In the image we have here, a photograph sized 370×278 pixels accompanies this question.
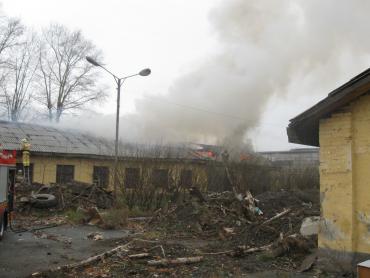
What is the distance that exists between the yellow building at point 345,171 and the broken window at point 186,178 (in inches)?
440

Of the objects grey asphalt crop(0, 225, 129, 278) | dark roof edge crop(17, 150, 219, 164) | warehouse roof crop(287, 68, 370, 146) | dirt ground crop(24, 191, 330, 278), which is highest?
warehouse roof crop(287, 68, 370, 146)

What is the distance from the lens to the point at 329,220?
25.6ft

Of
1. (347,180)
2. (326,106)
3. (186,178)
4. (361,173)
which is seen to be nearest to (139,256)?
(347,180)

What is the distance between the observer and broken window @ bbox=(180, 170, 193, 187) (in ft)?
61.8

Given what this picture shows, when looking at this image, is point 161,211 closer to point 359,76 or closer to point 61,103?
point 359,76

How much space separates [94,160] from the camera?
26031 mm

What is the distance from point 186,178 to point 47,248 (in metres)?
9.30

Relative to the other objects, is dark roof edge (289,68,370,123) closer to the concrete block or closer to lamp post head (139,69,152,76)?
the concrete block

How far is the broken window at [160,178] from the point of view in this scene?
59.4 feet

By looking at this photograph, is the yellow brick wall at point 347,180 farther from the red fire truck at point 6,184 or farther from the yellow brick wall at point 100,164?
the yellow brick wall at point 100,164

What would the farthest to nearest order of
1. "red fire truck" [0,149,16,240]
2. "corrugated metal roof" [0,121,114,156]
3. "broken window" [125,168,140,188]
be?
1. "corrugated metal roof" [0,121,114,156]
2. "broken window" [125,168,140,188]
3. "red fire truck" [0,149,16,240]

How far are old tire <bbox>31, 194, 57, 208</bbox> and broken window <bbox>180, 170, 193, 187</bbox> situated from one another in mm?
5718

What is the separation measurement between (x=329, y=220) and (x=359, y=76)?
2.76 m

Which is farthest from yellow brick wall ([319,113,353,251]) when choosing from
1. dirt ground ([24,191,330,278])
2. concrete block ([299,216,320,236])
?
concrete block ([299,216,320,236])
